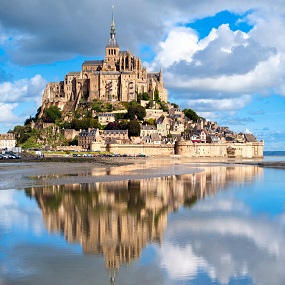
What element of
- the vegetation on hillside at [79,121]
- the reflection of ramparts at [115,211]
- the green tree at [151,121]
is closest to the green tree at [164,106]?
the vegetation on hillside at [79,121]

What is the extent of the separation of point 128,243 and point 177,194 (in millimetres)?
10489

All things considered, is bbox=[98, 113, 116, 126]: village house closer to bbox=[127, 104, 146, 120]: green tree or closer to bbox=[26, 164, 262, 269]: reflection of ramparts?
bbox=[127, 104, 146, 120]: green tree

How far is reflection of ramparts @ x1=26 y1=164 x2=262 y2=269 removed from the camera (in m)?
12.3

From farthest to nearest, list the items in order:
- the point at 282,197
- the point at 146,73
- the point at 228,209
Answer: the point at 146,73 → the point at 282,197 → the point at 228,209

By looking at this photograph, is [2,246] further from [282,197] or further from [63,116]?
[63,116]

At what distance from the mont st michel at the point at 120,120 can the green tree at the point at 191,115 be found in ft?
0.38

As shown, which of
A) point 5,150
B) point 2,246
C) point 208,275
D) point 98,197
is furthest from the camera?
point 5,150

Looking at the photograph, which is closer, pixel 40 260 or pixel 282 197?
pixel 40 260

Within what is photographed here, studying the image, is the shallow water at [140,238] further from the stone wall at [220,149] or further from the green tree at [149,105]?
the green tree at [149,105]

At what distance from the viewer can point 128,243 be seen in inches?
484

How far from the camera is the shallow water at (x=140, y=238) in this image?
32.2ft

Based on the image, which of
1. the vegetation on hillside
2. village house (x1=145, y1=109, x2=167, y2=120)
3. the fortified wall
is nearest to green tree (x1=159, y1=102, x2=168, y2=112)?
the vegetation on hillside

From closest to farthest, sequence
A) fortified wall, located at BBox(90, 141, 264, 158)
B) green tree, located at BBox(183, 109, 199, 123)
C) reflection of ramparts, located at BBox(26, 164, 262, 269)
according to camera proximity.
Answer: reflection of ramparts, located at BBox(26, 164, 262, 269) → fortified wall, located at BBox(90, 141, 264, 158) → green tree, located at BBox(183, 109, 199, 123)

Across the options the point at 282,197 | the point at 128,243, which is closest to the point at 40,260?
the point at 128,243
